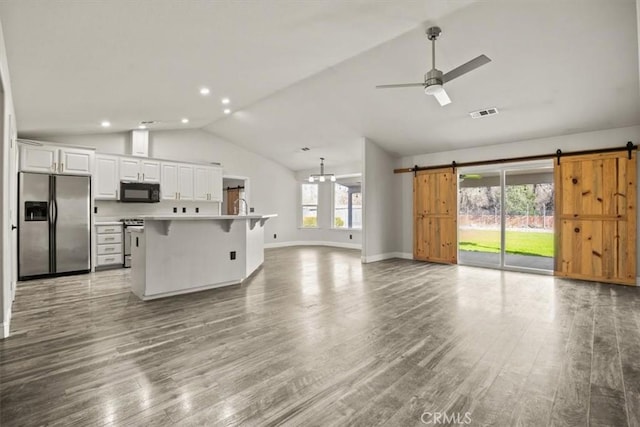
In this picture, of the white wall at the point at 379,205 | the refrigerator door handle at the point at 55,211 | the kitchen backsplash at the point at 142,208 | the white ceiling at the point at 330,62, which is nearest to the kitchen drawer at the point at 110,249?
the kitchen backsplash at the point at 142,208

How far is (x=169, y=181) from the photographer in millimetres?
7160

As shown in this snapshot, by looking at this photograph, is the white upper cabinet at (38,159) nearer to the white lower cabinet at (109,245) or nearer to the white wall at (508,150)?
the white lower cabinet at (109,245)

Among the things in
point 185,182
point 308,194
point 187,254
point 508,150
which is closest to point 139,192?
point 185,182

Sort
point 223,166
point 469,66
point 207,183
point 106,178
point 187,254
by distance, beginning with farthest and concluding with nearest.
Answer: point 223,166 < point 207,183 < point 106,178 < point 187,254 < point 469,66

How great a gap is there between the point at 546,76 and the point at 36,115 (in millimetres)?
7144

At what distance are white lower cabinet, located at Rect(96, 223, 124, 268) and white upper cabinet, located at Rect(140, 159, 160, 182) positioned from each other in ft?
3.90

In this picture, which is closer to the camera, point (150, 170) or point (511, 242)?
point (511, 242)

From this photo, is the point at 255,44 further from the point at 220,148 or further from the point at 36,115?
the point at 220,148

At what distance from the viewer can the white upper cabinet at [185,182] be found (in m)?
7.33

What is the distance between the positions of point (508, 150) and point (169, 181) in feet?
23.4

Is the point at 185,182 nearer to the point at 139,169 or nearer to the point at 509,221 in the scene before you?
the point at 139,169

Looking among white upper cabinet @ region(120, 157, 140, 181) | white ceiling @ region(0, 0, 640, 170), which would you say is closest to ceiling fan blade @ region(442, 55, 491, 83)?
white ceiling @ region(0, 0, 640, 170)

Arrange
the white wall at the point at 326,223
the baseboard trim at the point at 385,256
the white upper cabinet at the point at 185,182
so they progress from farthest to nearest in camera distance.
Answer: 1. the white wall at the point at 326,223
2. the white upper cabinet at the point at 185,182
3. the baseboard trim at the point at 385,256

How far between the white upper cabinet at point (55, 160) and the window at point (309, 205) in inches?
233
